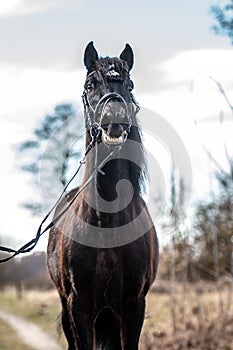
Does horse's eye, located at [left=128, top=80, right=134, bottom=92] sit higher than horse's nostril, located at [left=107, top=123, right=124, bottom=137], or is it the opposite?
horse's eye, located at [left=128, top=80, right=134, bottom=92]

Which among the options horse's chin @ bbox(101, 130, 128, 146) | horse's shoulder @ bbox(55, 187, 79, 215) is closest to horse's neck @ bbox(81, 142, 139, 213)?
horse's chin @ bbox(101, 130, 128, 146)

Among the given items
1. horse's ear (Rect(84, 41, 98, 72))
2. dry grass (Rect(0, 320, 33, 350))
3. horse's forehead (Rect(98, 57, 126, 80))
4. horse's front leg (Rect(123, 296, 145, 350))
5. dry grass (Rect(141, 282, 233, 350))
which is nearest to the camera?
horse's forehead (Rect(98, 57, 126, 80))

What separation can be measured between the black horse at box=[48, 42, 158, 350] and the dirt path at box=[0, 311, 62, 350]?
36.4 feet

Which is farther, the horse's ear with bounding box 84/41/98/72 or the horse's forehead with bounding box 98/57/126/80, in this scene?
the horse's ear with bounding box 84/41/98/72

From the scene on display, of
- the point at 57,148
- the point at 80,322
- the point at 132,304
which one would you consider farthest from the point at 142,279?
the point at 57,148

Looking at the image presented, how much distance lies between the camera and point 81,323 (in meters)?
7.14

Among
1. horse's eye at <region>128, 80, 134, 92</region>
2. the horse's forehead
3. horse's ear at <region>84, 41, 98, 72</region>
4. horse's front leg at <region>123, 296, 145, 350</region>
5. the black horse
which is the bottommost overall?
horse's front leg at <region>123, 296, 145, 350</region>

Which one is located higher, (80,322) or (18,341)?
(18,341)

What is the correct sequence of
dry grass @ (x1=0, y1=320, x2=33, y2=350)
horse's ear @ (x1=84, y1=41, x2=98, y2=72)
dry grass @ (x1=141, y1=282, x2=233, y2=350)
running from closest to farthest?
1. horse's ear @ (x1=84, y1=41, x2=98, y2=72)
2. dry grass @ (x1=141, y1=282, x2=233, y2=350)
3. dry grass @ (x1=0, y1=320, x2=33, y2=350)

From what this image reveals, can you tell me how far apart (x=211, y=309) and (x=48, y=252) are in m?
10.7

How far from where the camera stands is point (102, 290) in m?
7.10

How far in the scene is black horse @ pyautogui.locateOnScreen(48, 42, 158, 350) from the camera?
7.02 meters

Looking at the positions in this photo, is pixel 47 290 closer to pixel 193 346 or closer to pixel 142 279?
pixel 193 346

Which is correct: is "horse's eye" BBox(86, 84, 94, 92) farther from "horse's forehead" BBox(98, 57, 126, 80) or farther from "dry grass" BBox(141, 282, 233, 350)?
"dry grass" BBox(141, 282, 233, 350)
